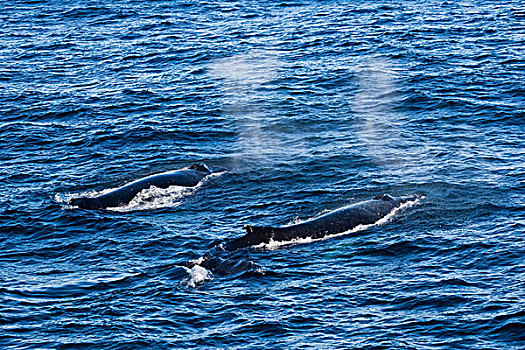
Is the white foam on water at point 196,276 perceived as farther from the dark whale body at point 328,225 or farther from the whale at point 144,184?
the whale at point 144,184

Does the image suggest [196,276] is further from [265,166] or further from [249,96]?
[249,96]

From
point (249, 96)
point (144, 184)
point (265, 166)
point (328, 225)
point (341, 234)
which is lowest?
point (341, 234)

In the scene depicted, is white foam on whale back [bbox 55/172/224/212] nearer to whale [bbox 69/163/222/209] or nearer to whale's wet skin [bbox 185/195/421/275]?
whale [bbox 69/163/222/209]

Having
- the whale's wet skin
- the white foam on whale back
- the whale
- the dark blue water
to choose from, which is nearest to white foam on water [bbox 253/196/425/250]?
the whale's wet skin

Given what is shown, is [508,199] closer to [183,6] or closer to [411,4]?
[411,4]

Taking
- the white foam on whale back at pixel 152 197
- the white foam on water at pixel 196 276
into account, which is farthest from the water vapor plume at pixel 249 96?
the white foam on water at pixel 196 276

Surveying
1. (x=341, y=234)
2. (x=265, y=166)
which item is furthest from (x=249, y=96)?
(x=341, y=234)

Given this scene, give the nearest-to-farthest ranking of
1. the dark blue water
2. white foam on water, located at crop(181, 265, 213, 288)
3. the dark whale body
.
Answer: the dark blue water, white foam on water, located at crop(181, 265, 213, 288), the dark whale body
